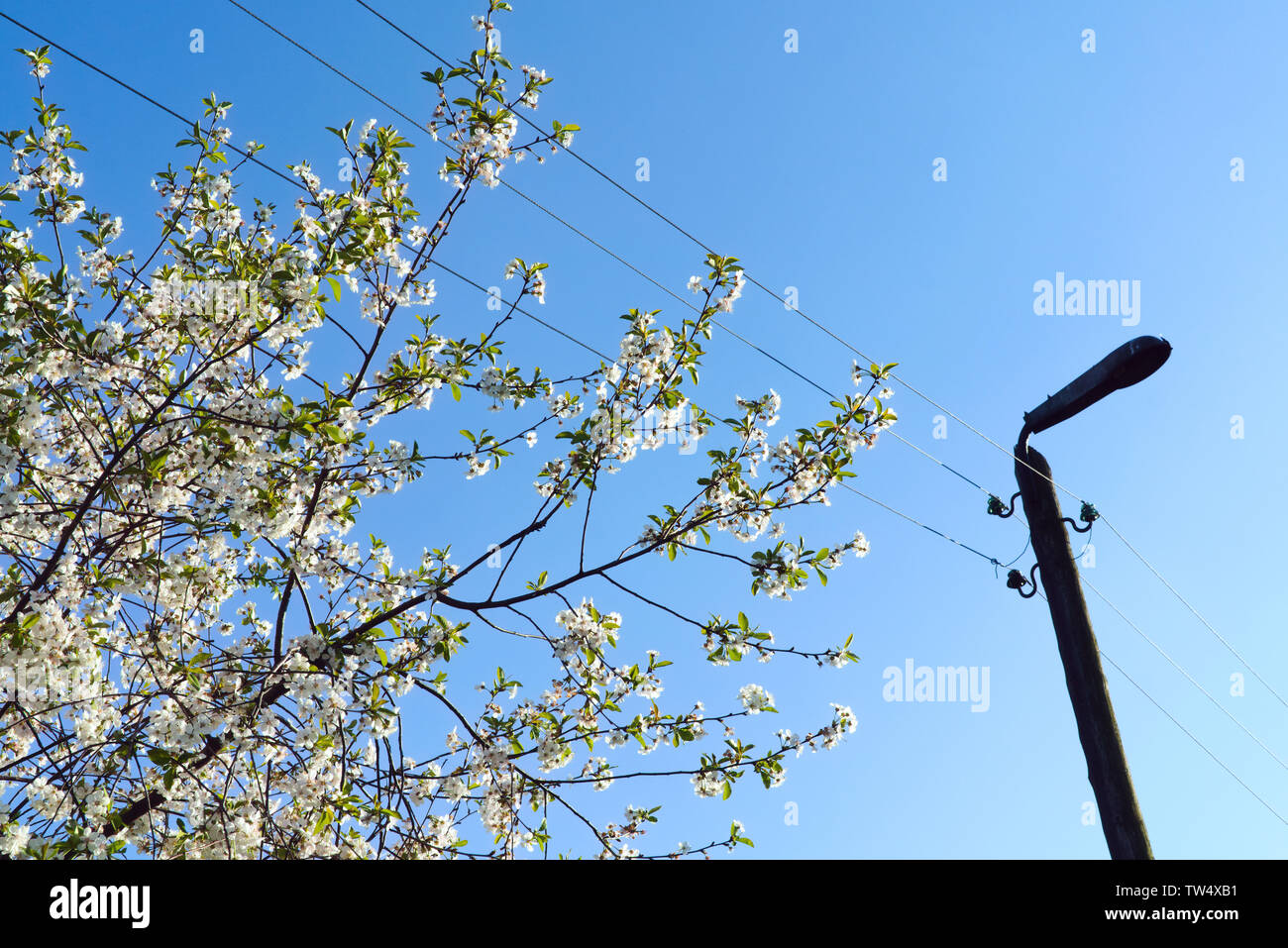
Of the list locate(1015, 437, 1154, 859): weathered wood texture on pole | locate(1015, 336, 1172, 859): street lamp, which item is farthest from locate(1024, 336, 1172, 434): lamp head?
locate(1015, 437, 1154, 859): weathered wood texture on pole

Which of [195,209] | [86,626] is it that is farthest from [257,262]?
[86,626]

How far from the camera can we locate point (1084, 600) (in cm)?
479

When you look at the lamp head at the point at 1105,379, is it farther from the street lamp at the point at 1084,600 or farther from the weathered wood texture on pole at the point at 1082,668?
the weathered wood texture on pole at the point at 1082,668

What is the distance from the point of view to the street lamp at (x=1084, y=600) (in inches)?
166

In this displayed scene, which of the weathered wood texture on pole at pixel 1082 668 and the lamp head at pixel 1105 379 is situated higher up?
the lamp head at pixel 1105 379

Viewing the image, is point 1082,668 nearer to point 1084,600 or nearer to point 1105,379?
point 1084,600

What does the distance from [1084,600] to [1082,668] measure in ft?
1.34

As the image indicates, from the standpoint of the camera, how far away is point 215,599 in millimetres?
4594

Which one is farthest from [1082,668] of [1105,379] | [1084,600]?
[1105,379]

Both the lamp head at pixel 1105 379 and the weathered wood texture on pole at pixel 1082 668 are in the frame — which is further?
the lamp head at pixel 1105 379

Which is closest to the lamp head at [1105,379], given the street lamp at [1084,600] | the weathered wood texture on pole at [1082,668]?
the street lamp at [1084,600]

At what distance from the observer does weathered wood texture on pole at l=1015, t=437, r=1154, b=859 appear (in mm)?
4176

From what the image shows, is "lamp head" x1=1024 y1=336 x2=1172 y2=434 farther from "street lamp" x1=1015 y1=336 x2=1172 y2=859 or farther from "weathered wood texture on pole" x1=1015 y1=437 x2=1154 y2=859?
"weathered wood texture on pole" x1=1015 y1=437 x2=1154 y2=859
